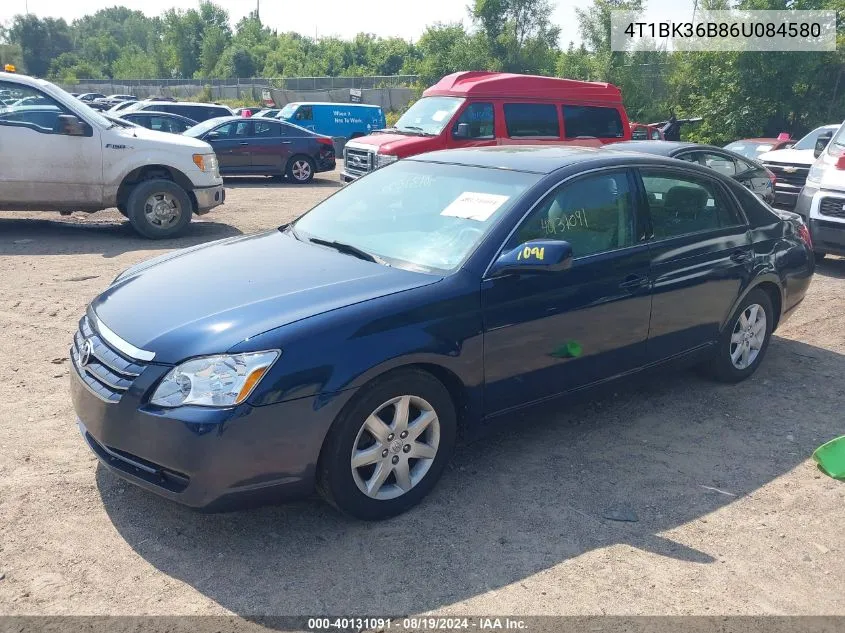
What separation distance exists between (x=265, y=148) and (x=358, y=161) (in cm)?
494

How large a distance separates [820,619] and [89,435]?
3.17 m

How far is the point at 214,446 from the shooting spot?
3.18m

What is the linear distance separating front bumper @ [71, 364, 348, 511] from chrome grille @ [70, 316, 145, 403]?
43 millimetres

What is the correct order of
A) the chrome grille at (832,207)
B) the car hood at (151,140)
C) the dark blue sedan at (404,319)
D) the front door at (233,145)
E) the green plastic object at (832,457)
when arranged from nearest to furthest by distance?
the dark blue sedan at (404,319) → the green plastic object at (832,457) → the chrome grille at (832,207) → the car hood at (151,140) → the front door at (233,145)

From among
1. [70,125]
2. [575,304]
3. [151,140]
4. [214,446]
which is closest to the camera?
[214,446]

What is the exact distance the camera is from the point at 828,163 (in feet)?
31.6

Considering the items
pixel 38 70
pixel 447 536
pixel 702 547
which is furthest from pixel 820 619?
pixel 38 70

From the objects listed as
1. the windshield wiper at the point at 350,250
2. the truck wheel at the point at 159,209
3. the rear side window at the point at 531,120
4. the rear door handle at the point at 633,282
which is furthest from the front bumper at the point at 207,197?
the rear door handle at the point at 633,282

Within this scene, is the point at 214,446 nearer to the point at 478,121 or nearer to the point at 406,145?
the point at 406,145

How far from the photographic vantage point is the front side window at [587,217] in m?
4.25

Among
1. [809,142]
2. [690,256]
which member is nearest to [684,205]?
[690,256]

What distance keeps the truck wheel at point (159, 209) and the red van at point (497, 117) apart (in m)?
3.51

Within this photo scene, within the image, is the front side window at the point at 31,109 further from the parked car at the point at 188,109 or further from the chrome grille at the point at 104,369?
the parked car at the point at 188,109

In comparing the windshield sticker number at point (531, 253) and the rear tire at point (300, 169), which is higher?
the windshield sticker number at point (531, 253)
